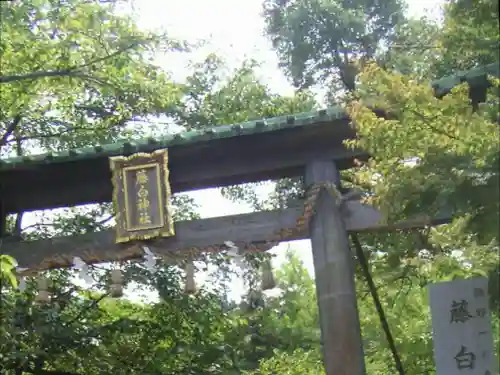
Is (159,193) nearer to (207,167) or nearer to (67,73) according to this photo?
(207,167)

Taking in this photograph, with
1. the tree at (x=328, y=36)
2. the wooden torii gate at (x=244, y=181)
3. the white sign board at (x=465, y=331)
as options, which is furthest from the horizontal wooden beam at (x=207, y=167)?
the tree at (x=328, y=36)

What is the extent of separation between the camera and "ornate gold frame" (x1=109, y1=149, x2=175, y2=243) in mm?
6980

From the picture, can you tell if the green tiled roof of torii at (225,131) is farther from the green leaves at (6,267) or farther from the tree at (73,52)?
the green leaves at (6,267)

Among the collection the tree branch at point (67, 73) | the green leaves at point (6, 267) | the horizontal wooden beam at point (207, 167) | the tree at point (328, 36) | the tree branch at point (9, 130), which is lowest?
the green leaves at point (6, 267)

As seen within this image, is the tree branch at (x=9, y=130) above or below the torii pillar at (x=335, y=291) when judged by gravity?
above

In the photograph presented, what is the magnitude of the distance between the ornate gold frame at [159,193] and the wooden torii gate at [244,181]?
8 centimetres

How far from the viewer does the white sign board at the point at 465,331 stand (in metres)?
5.87

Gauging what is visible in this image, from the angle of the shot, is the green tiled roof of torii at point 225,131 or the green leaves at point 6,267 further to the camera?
the green tiled roof of torii at point 225,131

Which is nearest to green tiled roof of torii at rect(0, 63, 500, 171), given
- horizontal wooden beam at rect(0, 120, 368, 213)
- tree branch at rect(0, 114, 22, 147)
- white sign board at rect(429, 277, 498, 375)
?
horizontal wooden beam at rect(0, 120, 368, 213)

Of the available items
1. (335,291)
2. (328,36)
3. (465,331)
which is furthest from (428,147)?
(328,36)

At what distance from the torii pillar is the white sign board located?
713 millimetres

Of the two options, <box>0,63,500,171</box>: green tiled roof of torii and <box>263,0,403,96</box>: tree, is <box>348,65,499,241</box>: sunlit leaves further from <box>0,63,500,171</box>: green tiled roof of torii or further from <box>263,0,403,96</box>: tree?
<box>263,0,403,96</box>: tree

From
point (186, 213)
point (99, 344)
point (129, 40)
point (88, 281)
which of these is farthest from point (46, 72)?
point (186, 213)

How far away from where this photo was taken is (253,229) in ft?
22.6
